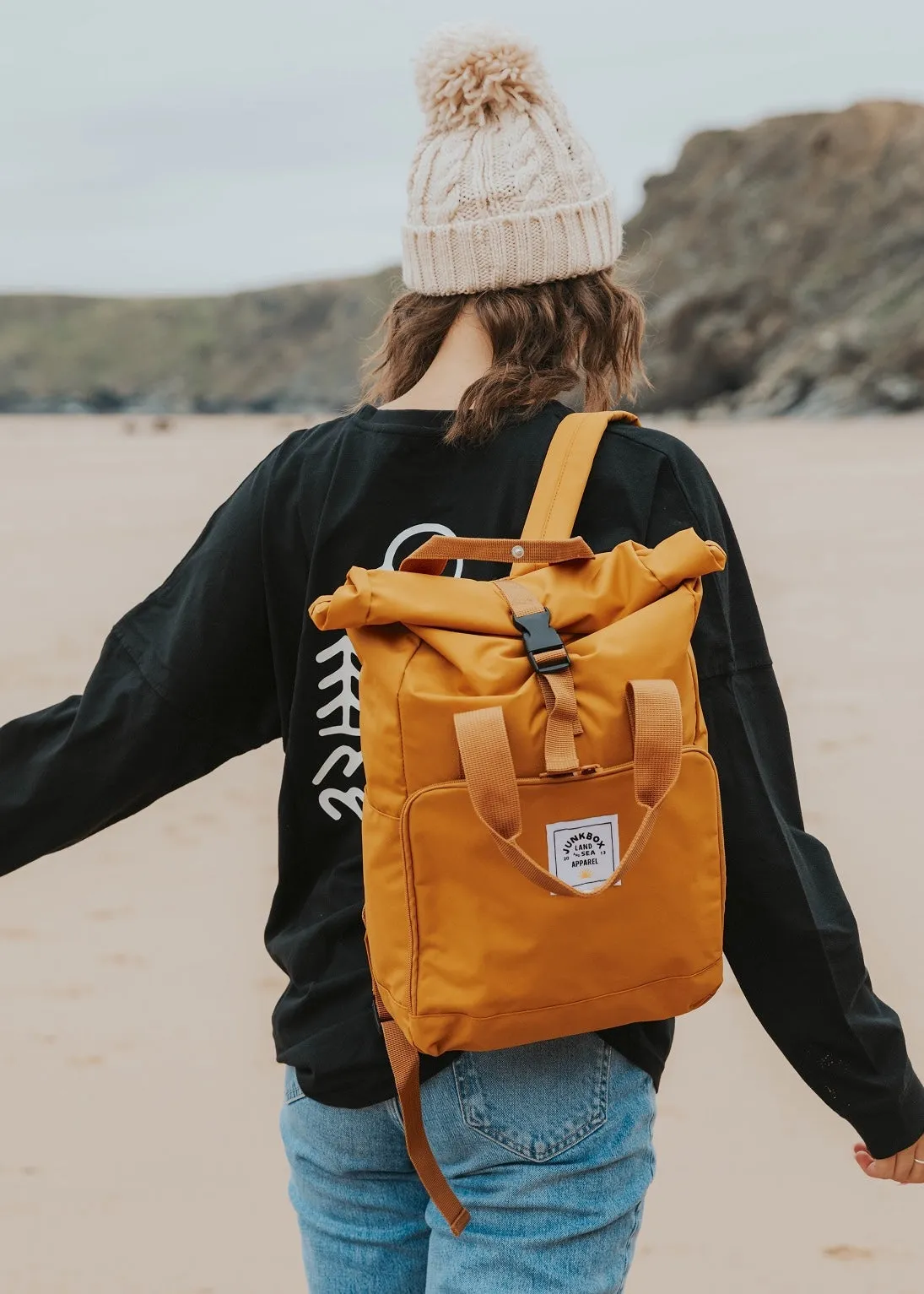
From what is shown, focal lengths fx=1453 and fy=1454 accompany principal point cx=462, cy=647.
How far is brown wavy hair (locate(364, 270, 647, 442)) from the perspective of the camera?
4.39 feet

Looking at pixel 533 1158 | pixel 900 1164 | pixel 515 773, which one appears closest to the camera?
pixel 515 773

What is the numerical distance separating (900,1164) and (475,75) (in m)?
1.18

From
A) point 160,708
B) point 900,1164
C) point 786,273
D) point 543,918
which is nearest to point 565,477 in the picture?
point 543,918

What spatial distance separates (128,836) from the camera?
17.0 feet

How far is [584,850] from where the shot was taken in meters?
1.20

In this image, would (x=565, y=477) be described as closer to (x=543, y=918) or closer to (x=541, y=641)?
(x=541, y=641)

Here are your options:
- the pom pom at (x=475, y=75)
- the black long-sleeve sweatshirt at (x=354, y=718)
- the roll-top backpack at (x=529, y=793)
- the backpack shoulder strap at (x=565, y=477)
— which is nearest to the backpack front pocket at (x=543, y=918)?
the roll-top backpack at (x=529, y=793)

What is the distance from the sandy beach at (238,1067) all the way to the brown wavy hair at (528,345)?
0.85 meters

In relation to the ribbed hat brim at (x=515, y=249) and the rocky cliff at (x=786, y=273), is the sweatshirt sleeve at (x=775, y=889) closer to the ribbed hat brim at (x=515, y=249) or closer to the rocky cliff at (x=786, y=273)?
the ribbed hat brim at (x=515, y=249)

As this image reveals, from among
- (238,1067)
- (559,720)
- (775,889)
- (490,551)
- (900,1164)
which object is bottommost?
(238,1067)

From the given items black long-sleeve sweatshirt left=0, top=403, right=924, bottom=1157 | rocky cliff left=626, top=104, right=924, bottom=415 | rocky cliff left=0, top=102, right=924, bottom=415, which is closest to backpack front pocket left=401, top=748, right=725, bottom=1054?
black long-sleeve sweatshirt left=0, top=403, right=924, bottom=1157

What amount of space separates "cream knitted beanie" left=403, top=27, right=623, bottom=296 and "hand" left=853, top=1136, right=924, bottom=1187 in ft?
3.12

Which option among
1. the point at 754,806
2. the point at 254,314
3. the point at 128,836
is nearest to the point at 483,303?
the point at 754,806

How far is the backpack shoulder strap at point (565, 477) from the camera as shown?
128cm
